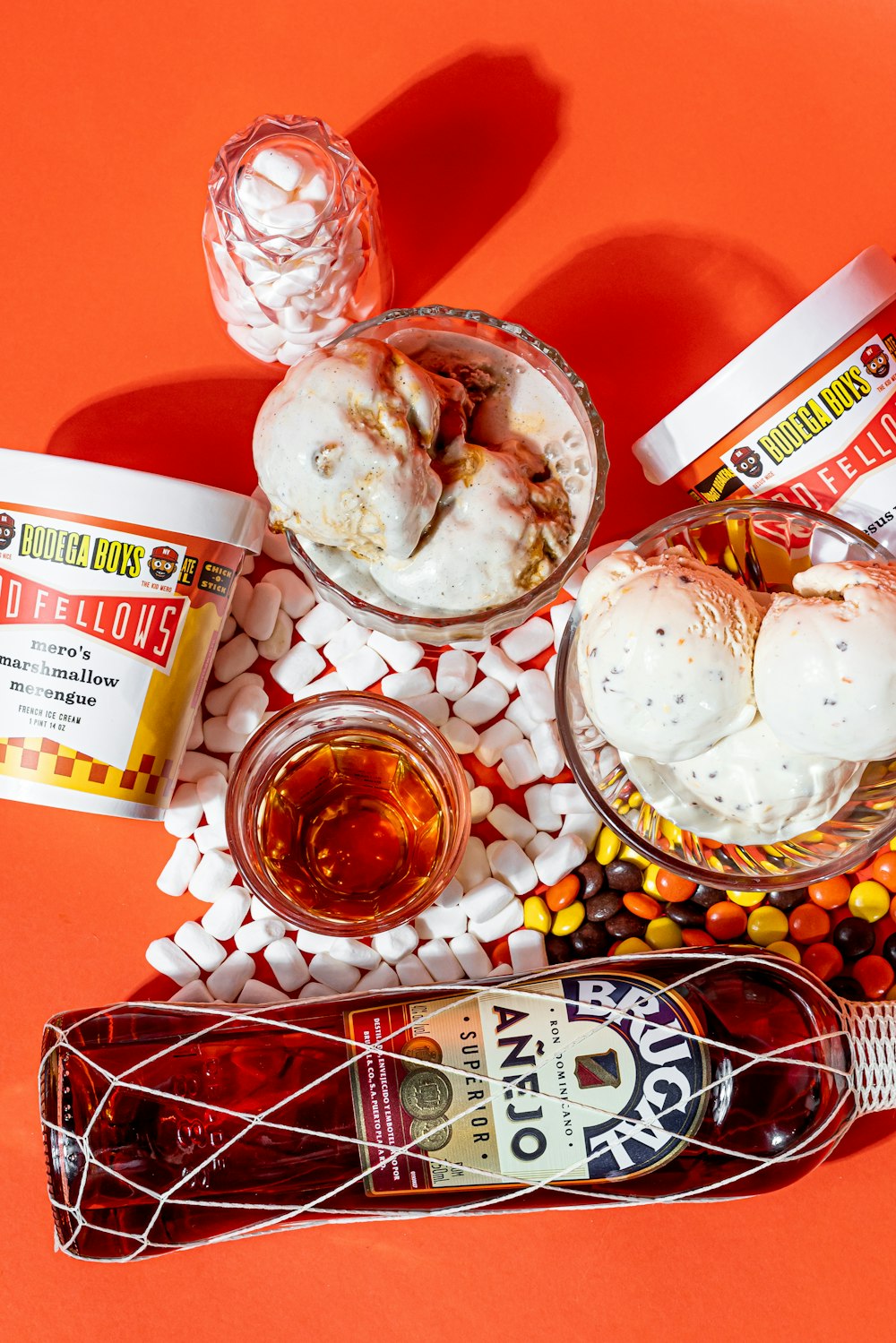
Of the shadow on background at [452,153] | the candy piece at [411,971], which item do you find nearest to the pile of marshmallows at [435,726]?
the candy piece at [411,971]

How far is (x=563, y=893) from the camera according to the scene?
Answer: 0.94m

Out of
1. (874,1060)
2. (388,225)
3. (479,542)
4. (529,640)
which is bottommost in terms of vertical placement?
(874,1060)

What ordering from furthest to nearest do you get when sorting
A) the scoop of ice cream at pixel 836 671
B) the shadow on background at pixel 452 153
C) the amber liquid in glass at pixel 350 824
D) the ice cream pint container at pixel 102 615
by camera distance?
the shadow on background at pixel 452 153, the amber liquid in glass at pixel 350 824, the ice cream pint container at pixel 102 615, the scoop of ice cream at pixel 836 671

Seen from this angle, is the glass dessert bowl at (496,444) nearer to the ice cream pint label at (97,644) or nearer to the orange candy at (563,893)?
the ice cream pint label at (97,644)

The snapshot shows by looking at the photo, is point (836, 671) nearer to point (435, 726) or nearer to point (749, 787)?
point (749, 787)

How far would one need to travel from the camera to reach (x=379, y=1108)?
812 millimetres


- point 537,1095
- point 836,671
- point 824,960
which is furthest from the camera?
point 824,960

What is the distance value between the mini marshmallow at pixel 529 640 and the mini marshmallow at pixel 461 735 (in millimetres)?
75

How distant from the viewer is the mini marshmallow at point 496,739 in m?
0.97

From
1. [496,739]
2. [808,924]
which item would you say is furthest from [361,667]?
[808,924]

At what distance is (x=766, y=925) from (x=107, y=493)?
643 mm

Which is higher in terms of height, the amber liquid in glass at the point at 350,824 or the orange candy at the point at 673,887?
the orange candy at the point at 673,887

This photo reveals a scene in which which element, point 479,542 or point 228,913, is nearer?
point 479,542

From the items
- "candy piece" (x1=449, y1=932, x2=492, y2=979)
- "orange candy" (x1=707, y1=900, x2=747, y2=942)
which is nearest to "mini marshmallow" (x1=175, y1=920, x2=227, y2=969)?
"candy piece" (x1=449, y1=932, x2=492, y2=979)
